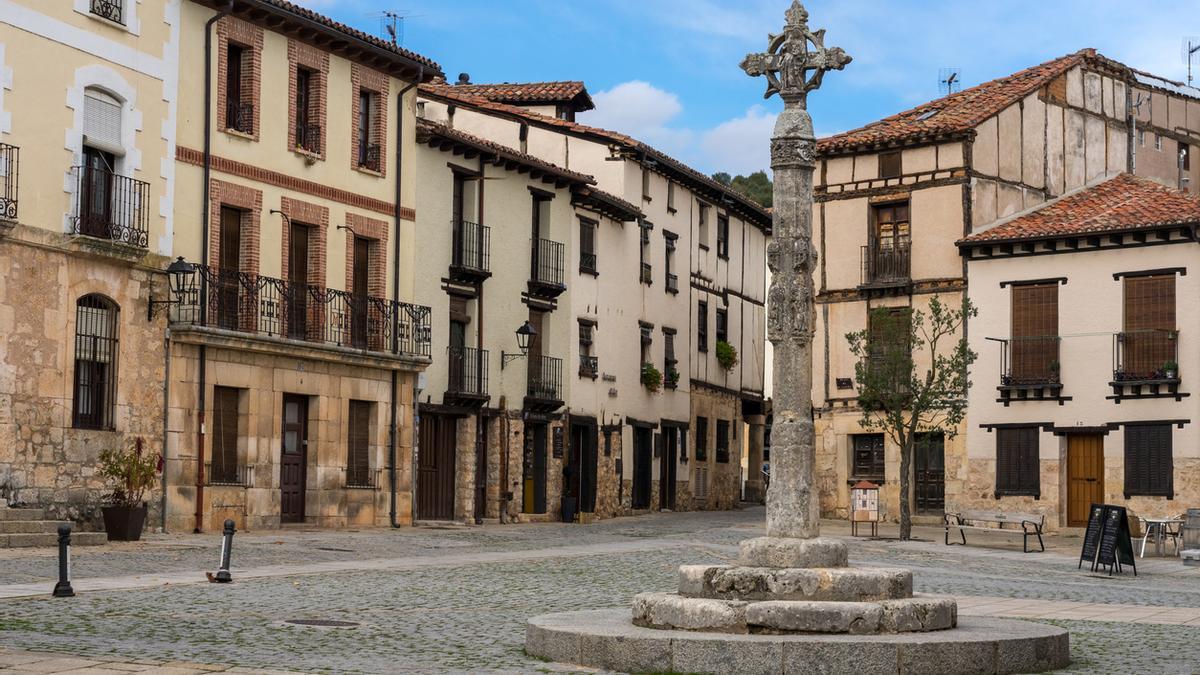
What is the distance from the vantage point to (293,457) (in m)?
30.1

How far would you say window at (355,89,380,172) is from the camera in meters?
32.4

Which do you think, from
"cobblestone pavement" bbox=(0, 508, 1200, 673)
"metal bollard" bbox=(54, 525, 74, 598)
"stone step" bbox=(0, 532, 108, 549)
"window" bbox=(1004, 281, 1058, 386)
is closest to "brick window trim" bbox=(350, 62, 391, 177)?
"cobblestone pavement" bbox=(0, 508, 1200, 673)

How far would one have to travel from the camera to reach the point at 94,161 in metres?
25.9

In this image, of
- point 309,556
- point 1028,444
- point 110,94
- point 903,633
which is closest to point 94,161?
point 110,94

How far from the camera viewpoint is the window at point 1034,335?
116ft

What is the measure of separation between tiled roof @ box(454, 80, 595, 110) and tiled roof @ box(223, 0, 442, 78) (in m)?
11.3

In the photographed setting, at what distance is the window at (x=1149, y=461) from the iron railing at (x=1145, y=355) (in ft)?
3.42

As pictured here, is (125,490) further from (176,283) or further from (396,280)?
(396,280)

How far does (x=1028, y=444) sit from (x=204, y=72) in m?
19.0

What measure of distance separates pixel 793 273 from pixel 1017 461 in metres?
23.7

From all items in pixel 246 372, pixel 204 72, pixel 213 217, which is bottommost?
pixel 246 372

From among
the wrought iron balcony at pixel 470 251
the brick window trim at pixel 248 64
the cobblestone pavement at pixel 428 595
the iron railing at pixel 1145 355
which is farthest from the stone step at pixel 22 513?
the iron railing at pixel 1145 355

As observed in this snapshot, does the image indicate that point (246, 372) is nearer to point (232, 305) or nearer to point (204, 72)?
point (232, 305)

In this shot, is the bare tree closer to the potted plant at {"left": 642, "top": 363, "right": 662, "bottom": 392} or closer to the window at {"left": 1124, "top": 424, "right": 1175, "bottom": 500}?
the window at {"left": 1124, "top": 424, "right": 1175, "bottom": 500}
